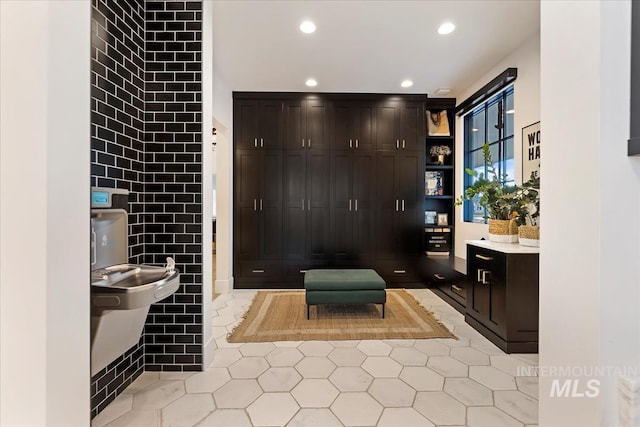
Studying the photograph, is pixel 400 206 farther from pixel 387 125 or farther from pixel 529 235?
pixel 529 235

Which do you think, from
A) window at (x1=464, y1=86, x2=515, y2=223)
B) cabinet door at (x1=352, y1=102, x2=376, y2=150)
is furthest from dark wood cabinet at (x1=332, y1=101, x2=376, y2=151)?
window at (x1=464, y1=86, x2=515, y2=223)

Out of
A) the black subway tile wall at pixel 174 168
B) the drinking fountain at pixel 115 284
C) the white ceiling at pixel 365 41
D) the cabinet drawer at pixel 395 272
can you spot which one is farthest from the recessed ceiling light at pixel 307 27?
the cabinet drawer at pixel 395 272

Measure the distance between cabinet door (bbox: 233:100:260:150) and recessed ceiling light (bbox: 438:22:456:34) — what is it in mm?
2645

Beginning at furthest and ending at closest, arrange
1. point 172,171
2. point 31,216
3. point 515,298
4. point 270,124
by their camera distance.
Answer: point 270,124
point 515,298
point 172,171
point 31,216

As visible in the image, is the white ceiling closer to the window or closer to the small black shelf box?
the window

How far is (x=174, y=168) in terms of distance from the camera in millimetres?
2189

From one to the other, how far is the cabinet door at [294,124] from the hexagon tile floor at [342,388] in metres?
2.87

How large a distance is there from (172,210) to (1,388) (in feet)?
5.71

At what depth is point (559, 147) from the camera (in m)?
0.79

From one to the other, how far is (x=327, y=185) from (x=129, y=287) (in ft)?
10.9

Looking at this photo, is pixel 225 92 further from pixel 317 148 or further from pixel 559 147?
pixel 559 147

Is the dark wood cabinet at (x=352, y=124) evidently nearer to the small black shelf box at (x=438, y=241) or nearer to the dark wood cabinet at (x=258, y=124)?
the dark wood cabinet at (x=258, y=124)

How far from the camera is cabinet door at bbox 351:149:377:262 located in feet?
14.5

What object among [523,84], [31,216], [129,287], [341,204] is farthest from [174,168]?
[523,84]
